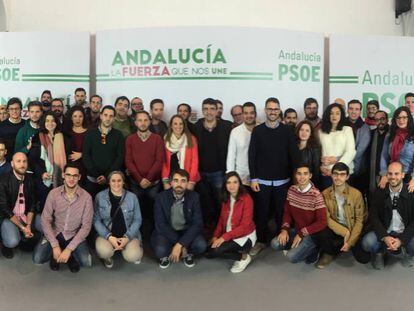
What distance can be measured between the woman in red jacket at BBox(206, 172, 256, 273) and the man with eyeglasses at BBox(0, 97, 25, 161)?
2.28 m

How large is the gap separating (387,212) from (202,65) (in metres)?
2.83

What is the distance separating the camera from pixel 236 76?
16.8 feet

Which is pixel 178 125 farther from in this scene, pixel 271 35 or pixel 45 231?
pixel 271 35

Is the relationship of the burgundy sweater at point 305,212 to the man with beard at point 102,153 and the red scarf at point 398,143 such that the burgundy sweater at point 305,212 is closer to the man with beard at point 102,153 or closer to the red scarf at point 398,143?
the red scarf at point 398,143

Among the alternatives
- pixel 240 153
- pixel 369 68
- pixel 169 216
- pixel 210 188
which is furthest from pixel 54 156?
pixel 369 68

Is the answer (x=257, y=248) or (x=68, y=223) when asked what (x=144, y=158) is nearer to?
(x=68, y=223)

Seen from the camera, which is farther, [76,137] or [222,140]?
[222,140]

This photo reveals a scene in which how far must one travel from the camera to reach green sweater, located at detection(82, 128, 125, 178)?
3.84 metres

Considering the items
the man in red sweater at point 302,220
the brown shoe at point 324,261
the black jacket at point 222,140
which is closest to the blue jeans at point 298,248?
the man in red sweater at point 302,220

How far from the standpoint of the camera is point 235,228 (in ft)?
11.4

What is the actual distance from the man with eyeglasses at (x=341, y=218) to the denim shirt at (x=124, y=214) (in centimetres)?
156

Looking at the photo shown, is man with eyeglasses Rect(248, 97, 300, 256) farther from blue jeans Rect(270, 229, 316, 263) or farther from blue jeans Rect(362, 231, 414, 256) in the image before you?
blue jeans Rect(362, 231, 414, 256)

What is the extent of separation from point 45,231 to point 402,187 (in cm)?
296

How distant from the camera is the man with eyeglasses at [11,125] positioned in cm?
417
